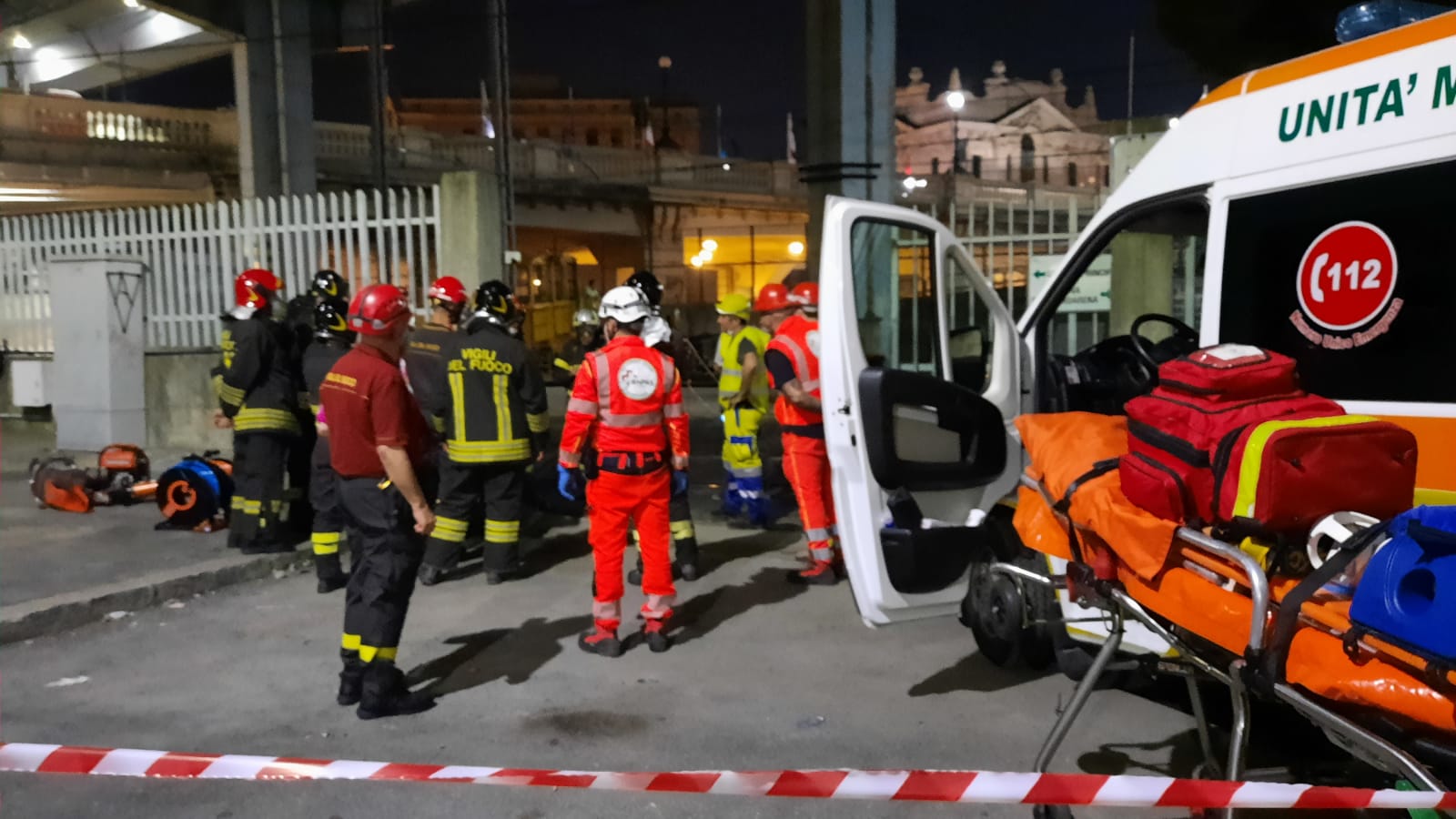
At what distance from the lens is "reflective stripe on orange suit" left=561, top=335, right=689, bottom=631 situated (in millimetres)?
4941

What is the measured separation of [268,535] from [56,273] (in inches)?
214

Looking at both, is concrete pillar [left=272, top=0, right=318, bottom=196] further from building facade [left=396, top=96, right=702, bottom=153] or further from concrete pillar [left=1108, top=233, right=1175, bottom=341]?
building facade [left=396, top=96, right=702, bottom=153]

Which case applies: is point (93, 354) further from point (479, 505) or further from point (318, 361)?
point (479, 505)

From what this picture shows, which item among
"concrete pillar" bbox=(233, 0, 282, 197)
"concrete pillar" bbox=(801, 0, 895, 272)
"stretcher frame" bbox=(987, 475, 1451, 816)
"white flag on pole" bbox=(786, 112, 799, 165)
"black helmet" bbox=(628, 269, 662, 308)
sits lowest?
"stretcher frame" bbox=(987, 475, 1451, 816)

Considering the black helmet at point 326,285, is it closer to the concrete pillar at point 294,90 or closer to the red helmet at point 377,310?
the red helmet at point 377,310

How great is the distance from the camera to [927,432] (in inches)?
168

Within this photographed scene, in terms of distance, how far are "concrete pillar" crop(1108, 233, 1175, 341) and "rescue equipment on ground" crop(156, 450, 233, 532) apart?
7799mm

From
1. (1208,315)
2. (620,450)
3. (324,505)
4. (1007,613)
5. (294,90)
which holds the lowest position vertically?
(1007,613)

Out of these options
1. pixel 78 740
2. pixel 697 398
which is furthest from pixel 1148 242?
pixel 78 740

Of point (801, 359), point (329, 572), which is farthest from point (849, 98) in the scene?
point (329, 572)

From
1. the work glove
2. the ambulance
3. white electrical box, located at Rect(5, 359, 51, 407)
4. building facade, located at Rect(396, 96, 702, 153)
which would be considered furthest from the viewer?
building facade, located at Rect(396, 96, 702, 153)

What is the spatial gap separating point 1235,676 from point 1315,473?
1.72 ft

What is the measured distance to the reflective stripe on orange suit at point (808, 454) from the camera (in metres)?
6.23

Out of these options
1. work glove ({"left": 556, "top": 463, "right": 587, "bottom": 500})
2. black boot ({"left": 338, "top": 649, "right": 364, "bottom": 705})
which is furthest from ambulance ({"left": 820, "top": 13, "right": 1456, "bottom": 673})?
black boot ({"left": 338, "top": 649, "right": 364, "bottom": 705})
